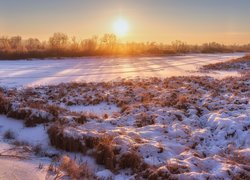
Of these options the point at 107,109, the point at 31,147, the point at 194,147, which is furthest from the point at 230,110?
the point at 31,147

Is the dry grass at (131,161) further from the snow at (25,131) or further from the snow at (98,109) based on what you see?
the snow at (98,109)

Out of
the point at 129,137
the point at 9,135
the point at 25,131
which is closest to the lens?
the point at 129,137

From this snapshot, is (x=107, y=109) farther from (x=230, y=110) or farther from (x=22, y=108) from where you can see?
(x=230, y=110)

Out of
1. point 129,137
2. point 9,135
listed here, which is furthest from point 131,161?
point 9,135

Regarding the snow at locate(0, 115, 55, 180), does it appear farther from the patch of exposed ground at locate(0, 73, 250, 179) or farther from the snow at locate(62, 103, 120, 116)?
the snow at locate(62, 103, 120, 116)

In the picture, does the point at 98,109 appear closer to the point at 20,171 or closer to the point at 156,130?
the point at 156,130

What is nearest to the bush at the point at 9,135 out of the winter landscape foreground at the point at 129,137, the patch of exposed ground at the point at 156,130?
the winter landscape foreground at the point at 129,137

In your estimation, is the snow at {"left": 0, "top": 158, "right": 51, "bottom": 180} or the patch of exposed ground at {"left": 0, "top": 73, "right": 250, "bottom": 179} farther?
the patch of exposed ground at {"left": 0, "top": 73, "right": 250, "bottom": 179}

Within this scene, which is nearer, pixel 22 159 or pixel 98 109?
pixel 22 159

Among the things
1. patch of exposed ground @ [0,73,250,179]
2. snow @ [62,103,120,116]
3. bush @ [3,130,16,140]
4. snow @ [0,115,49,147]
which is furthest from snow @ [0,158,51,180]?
snow @ [62,103,120,116]

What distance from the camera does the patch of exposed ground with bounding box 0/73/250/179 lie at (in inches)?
253

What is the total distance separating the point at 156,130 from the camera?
8.48 metres

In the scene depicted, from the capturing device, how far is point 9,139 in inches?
317

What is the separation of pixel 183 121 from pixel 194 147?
175 cm
